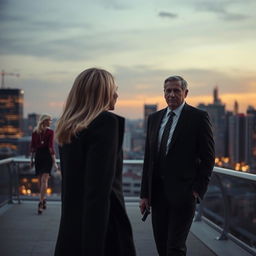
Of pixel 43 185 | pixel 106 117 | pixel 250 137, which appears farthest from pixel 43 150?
pixel 250 137

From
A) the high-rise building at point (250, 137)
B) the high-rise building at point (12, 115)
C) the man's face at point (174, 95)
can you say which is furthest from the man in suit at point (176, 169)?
the high-rise building at point (250, 137)

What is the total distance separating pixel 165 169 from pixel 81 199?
4.54 feet

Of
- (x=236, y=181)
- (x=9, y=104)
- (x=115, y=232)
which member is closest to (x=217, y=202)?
(x=236, y=181)

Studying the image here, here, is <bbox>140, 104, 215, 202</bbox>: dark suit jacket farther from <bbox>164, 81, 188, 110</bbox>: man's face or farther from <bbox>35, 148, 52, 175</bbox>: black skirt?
<bbox>35, 148, 52, 175</bbox>: black skirt

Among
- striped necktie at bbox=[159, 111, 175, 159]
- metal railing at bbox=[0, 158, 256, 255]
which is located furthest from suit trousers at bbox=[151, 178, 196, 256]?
metal railing at bbox=[0, 158, 256, 255]

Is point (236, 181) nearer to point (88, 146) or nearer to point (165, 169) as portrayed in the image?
point (165, 169)

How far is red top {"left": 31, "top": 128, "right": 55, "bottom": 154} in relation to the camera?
7625 mm

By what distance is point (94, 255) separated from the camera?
75.8 inches

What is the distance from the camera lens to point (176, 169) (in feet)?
10.9

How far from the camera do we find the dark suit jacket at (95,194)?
6.33 ft

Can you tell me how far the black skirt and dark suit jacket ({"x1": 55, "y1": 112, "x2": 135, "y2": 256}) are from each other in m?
5.68

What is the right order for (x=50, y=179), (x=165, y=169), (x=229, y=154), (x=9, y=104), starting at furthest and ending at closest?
1. (x=229, y=154)
2. (x=9, y=104)
3. (x=50, y=179)
4. (x=165, y=169)

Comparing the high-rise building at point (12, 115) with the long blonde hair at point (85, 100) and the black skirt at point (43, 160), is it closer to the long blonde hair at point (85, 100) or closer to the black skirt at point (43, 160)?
the black skirt at point (43, 160)

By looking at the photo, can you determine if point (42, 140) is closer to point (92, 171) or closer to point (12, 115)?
point (92, 171)
